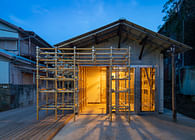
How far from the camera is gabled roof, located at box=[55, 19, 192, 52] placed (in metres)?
6.60

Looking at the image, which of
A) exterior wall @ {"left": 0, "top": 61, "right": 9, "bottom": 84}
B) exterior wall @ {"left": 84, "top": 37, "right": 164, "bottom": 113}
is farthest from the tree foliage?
exterior wall @ {"left": 0, "top": 61, "right": 9, "bottom": 84}

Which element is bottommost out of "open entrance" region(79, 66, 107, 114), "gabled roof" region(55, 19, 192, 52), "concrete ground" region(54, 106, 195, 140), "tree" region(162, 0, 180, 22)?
"concrete ground" region(54, 106, 195, 140)

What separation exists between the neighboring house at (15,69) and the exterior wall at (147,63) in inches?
276

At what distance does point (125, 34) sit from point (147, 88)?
3925 mm

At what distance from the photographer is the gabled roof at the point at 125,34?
21.6ft

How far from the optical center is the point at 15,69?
366 inches

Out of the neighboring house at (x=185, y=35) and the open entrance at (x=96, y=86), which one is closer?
the open entrance at (x=96, y=86)

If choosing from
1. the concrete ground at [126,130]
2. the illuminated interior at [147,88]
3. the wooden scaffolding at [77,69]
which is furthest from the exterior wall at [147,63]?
the concrete ground at [126,130]

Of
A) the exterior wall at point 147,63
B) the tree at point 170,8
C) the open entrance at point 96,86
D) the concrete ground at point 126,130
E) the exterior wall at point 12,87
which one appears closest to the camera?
the concrete ground at point 126,130

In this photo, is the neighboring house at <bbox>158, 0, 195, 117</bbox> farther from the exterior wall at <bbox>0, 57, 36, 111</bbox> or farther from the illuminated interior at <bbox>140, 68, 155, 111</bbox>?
the exterior wall at <bbox>0, 57, 36, 111</bbox>

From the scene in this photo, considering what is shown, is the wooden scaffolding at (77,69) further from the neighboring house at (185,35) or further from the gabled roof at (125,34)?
the neighboring house at (185,35)

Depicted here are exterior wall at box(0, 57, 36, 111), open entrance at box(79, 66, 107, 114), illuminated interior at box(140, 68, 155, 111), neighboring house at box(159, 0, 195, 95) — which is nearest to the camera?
illuminated interior at box(140, 68, 155, 111)

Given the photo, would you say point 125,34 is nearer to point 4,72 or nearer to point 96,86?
point 96,86

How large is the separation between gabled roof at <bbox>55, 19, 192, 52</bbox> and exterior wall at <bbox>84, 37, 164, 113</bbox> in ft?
1.17
